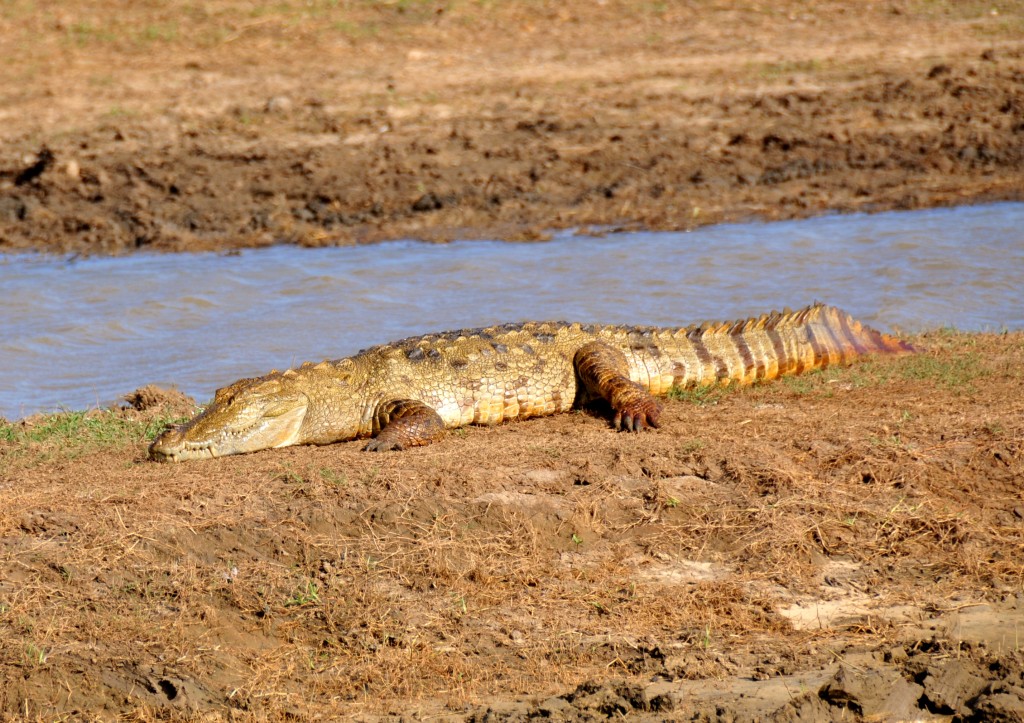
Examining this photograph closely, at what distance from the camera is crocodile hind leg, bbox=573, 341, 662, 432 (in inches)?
251

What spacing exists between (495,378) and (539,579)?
2.14 meters

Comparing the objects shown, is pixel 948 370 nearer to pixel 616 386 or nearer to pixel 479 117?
pixel 616 386

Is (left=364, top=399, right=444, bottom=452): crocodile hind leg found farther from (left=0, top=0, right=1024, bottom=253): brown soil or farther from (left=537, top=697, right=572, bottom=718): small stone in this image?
(left=0, top=0, right=1024, bottom=253): brown soil

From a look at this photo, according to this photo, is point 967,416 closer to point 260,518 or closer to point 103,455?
point 260,518

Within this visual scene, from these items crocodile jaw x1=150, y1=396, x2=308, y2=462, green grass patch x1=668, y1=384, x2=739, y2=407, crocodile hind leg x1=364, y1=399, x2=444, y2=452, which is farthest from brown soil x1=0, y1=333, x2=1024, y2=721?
green grass patch x1=668, y1=384, x2=739, y2=407

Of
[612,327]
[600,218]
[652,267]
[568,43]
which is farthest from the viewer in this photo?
[568,43]

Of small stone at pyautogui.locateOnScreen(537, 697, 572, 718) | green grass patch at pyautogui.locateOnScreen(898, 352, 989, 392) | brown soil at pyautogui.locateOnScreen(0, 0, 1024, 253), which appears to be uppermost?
brown soil at pyautogui.locateOnScreen(0, 0, 1024, 253)

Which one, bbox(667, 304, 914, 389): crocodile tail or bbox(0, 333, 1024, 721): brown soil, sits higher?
bbox(667, 304, 914, 389): crocodile tail

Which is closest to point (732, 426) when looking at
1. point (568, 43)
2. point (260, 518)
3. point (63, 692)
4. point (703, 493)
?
point (703, 493)

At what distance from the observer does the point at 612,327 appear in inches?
287

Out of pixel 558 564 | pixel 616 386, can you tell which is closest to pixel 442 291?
pixel 616 386

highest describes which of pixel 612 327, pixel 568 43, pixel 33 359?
pixel 568 43

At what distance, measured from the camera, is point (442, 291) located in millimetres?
Answer: 10688

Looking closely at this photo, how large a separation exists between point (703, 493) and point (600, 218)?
7.67 meters
